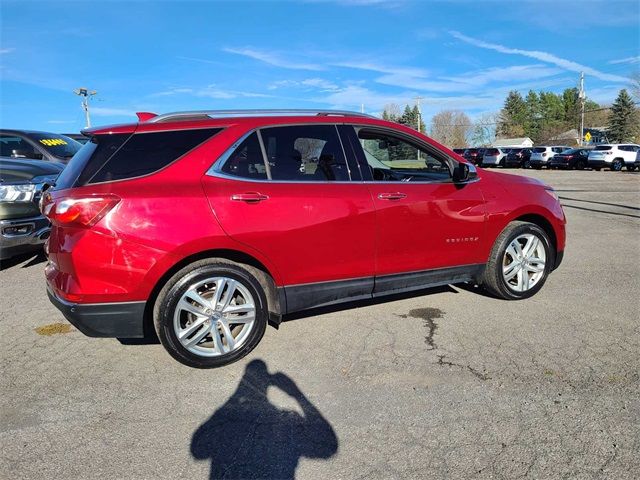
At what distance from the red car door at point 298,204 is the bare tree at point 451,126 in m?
92.3

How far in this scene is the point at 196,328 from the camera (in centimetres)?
328

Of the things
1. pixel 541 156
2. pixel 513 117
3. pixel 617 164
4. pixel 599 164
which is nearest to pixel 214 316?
pixel 617 164

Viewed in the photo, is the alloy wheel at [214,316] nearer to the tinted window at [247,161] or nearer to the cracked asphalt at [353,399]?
the cracked asphalt at [353,399]

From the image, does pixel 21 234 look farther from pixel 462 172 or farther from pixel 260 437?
pixel 462 172

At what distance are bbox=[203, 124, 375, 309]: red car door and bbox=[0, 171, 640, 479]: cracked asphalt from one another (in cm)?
66

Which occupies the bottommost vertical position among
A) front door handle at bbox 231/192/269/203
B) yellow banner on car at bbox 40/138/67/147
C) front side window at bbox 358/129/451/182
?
front door handle at bbox 231/192/269/203

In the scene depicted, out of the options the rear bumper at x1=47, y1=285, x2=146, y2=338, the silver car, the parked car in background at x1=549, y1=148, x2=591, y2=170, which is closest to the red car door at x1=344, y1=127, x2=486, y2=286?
the rear bumper at x1=47, y1=285, x2=146, y2=338

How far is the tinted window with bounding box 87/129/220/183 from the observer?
10.3 ft

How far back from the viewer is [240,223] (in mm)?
3285

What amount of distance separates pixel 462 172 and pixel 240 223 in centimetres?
208

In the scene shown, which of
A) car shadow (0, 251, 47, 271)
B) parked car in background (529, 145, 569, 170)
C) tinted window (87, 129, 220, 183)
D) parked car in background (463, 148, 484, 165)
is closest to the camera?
tinted window (87, 129, 220, 183)

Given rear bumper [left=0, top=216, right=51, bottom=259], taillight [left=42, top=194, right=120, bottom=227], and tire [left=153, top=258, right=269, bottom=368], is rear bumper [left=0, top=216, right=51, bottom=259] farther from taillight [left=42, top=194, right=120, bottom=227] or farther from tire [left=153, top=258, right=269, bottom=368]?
tire [left=153, top=258, right=269, bottom=368]

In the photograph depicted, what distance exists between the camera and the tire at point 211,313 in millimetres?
3182

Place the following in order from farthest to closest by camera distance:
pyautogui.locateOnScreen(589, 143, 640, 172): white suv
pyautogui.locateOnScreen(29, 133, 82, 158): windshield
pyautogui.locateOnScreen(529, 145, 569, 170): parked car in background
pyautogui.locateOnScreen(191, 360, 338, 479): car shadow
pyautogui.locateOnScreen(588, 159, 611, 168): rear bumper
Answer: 1. pyautogui.locateOnScreen(529, 145, 569, 170): parked car in background
2. pyautogui.locateOnScreen(588, 159, 611, 168): rear bumper
3. pyautogui.locateOnScreen(589, 143, 640, 172): white suv
4. pyautogui.locateOnScreen(29, 133, 82, 158): windshield
5. pyautogui.locateOnScreen(191, 360, 338, 479): car shadow
